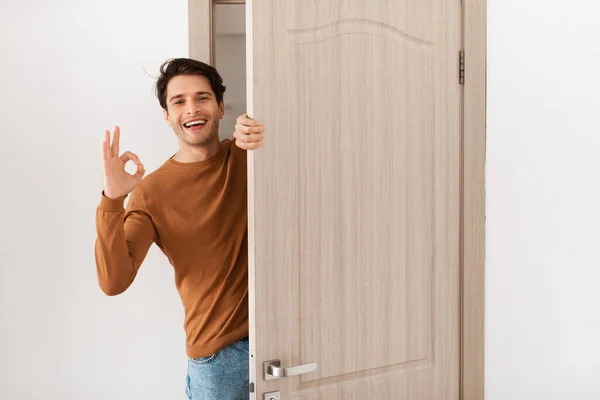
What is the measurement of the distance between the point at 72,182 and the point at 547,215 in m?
1.62

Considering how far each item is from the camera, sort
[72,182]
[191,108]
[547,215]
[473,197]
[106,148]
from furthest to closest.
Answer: [547,215], [473,197], [72,182], [191,108], [106,148]

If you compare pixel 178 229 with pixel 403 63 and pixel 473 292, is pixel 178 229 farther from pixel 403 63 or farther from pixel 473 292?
pixel 473 292

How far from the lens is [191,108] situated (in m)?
1.76

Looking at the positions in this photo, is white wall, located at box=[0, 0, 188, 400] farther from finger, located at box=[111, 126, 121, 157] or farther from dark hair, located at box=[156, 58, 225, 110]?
finger, located at box=[111, 126, 121, 157]

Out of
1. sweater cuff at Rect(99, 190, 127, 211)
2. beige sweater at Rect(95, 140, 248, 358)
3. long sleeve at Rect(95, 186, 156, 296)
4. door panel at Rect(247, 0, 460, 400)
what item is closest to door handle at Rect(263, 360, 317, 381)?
door panel at Rect(247, 0, 460, 400)

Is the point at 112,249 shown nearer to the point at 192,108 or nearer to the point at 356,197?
the point at 192,108

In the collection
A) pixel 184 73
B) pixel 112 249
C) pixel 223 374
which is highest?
pixel 184 73

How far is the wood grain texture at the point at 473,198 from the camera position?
6.75 feet

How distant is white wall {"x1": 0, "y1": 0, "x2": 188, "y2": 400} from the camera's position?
1935 millimetres

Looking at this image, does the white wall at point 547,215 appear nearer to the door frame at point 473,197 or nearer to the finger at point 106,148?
the door frame at point 473,197

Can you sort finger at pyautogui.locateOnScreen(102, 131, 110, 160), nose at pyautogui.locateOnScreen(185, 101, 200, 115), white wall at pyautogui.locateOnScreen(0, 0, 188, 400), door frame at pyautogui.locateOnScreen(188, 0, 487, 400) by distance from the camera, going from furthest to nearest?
1. door frame at pyautogui.locateOnScreen(188, 0, 487, 400)
2. white wall at pyautogui.locateOnScreen(0, 0, 188, 400)
3. nose at pyautogui.locateOnScreen(185, 101, 200, 115)
4. finger at pyautogui.locateOnScreen(102, 131, 110, 160)

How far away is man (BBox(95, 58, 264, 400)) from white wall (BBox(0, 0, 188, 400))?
195mm

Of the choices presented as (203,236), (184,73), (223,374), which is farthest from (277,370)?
(184,73)

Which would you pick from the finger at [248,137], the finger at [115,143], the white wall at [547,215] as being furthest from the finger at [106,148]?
the white wall at [547,215]
